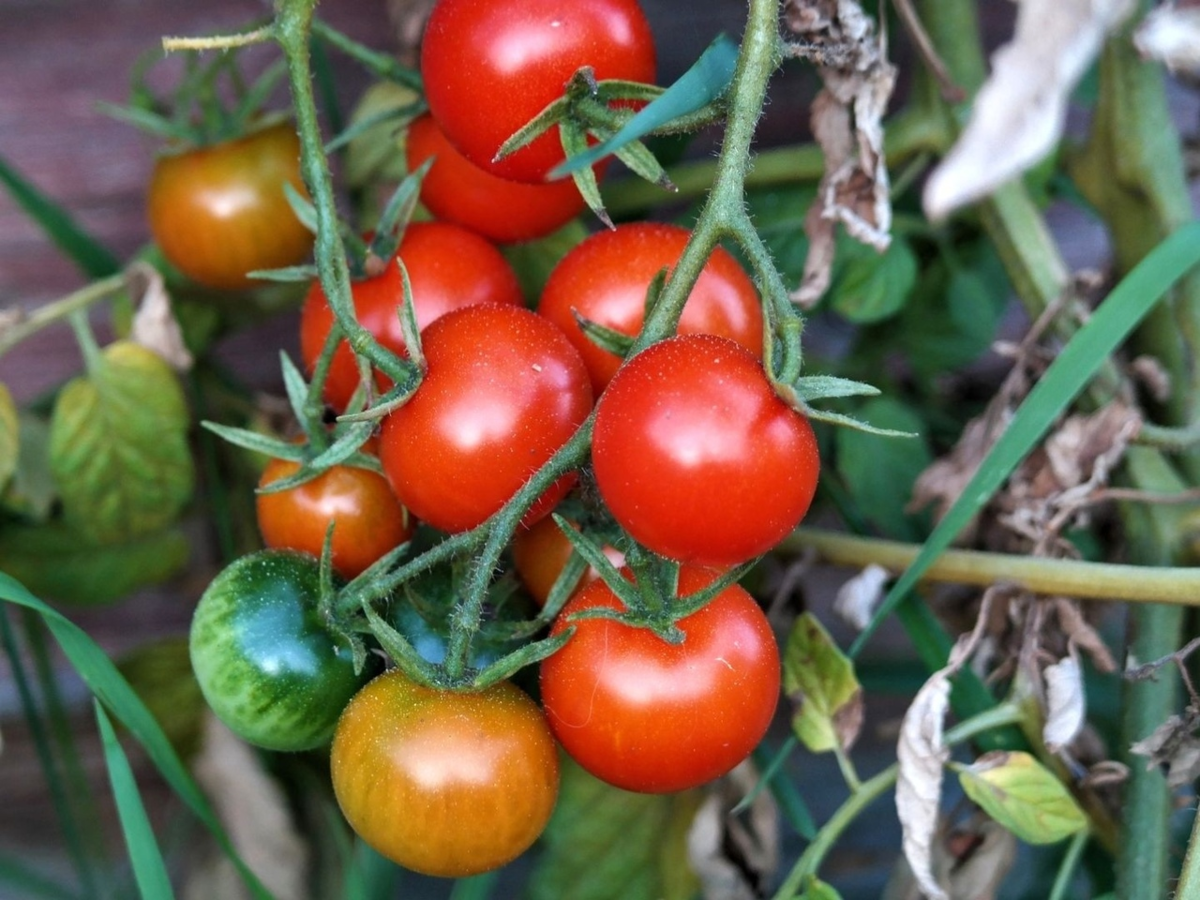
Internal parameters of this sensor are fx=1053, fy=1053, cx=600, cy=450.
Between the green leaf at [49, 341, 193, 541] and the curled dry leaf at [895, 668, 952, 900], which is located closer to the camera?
the curled dry leaf at [895, 668, 952, 900]

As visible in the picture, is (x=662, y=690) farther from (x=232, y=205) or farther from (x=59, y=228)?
(x=59, y=228)

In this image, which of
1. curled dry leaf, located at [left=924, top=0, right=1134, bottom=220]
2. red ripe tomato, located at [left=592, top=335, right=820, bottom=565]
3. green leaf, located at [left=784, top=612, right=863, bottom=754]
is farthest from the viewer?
green leaf, located at [left=784, top=612, right=863, bottom=754]

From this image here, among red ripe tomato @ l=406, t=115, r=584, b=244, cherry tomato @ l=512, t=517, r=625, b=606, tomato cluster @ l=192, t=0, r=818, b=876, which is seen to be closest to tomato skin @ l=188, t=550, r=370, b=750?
tomato cluster @ l=192, t=0, r=818, b=876

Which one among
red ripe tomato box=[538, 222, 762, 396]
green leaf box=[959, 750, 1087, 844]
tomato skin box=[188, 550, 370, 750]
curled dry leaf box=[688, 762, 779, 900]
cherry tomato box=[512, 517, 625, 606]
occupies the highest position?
red ripe tomato box=[538, 222, 762, 396]

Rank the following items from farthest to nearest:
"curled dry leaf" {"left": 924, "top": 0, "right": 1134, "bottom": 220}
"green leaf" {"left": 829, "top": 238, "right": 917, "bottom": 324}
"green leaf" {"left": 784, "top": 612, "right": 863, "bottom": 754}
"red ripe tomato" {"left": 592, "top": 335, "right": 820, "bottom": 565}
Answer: "green leaf" {"left": 829, "top": 238, "right": 917, "bottom": 324}, "green leaf" {"left": 784, "top": 612, "right": 863, "bottom": 754}, "red ripe tomato" {"left": 592, "top": 335, "right": 820, "bottom": 565}, "curled dry leaf" {"left": 924, "top": 0, "right": 1134, "bottom": 220}

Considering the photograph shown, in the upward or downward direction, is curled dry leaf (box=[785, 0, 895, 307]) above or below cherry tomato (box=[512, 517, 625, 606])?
above

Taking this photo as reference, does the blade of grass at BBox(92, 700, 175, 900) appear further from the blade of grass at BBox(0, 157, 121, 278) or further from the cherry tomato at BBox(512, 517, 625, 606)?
the blade of grass at BBox(0, 157, 121, 278)

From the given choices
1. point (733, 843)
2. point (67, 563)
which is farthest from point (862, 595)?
point (67, 563)
